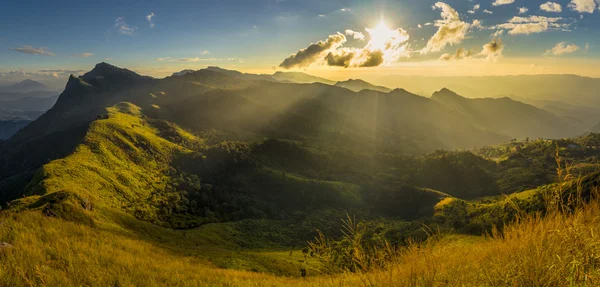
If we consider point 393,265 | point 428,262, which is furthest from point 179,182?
point 428,262

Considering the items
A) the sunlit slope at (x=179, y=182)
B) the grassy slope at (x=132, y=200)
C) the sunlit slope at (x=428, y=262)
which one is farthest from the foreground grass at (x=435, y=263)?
the sunlit slope at (x=179, y=182)

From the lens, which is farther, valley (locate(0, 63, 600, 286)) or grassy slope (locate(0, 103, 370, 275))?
→ grassy slope (locate(0, 103, 370, 275))

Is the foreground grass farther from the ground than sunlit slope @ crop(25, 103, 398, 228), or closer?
farther from the ground

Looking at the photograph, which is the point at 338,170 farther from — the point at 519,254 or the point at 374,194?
the point at 519,254

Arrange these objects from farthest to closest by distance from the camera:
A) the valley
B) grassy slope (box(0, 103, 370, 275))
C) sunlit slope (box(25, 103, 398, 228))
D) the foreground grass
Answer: sunlit slope (box(25, 103, 398, 228)), grassy slope (box(0, 103, 370, 275)), the valley, the foreground grass

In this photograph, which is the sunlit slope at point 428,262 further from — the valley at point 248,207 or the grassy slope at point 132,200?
the grassy slope at point 132,200

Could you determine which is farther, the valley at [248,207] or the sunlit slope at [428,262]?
the valley at [248,207]

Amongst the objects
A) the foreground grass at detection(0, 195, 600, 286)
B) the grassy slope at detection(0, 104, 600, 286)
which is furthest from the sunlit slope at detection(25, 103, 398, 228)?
the foreground grass at detection(0, 195, 600, 286)

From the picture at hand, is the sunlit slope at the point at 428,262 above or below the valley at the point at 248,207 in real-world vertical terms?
above

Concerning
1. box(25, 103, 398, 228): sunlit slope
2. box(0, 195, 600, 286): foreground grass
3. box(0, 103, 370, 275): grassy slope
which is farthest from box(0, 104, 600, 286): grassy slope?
box(25, 103, 398, 228): sunlit slope

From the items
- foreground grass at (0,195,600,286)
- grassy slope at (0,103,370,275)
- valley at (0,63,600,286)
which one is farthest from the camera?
grassy slope at (0,103,370,275)

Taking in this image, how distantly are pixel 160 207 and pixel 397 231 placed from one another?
70922mm

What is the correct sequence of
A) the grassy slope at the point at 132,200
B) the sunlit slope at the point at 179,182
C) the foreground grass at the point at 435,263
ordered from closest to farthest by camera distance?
1. the foreground grass at the point at 435,263
2. the grassy slope at the point at 132,200
3. the sunlit slope at the point at 179,182

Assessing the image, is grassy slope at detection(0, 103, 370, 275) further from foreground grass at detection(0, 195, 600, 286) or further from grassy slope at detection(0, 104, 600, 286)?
foreground grass at detection(0, 195, 600, 286)
